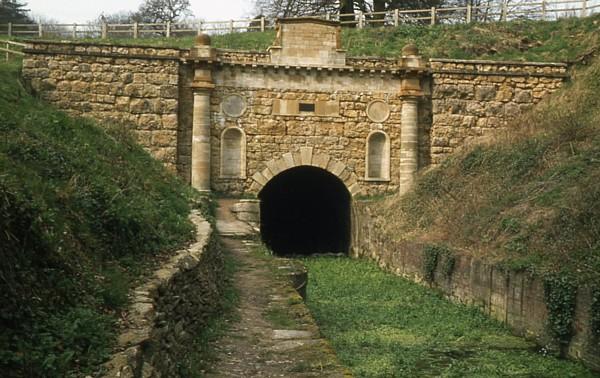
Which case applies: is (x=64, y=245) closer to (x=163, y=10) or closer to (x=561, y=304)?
(x=561, y=304)

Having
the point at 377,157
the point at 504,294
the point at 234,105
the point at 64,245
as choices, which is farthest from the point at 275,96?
the point at 64,245

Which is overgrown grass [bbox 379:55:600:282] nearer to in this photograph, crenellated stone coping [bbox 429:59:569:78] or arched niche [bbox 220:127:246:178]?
crenellated stone coping [bbox 429:59:569:78]

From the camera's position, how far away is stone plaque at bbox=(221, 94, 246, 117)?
1905 centimetres

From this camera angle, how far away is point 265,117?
19.2 m

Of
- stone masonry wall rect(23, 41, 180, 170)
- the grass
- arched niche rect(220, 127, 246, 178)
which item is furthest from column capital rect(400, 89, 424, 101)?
stone masonry wall rect(23, 41, 180, 170)

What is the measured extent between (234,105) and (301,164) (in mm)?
2672

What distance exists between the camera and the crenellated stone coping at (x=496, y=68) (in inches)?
771

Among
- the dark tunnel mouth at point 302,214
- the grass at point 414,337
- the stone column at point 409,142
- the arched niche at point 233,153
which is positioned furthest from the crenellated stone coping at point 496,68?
the grass at point 414,337

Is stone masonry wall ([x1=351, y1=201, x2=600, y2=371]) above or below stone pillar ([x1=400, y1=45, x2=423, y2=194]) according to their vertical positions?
below

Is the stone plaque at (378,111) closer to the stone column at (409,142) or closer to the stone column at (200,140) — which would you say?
the stone column at (409,142)

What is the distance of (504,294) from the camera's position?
35.0 feet

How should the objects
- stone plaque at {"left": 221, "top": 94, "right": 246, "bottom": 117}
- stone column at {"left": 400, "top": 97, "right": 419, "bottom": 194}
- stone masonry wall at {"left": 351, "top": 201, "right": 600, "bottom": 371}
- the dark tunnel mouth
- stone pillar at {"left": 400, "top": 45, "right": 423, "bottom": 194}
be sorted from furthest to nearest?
the dark tunnel mouth < stone column at {"left": 400, "top": 97, "right": 419, "bottom": 194} < stone pillar at {"left": 400, "top": 45, "right": 423, "bottom": 194} < stone plaque at {"left": 221, "top": 94, "right": 246, "bottom": 117} < stone masonry wall at {"left": 351, "top": 201, "right": 600, "bottom": 371}

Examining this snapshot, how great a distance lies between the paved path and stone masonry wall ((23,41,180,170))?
8525mm

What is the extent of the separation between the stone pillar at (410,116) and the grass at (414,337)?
5.30m
